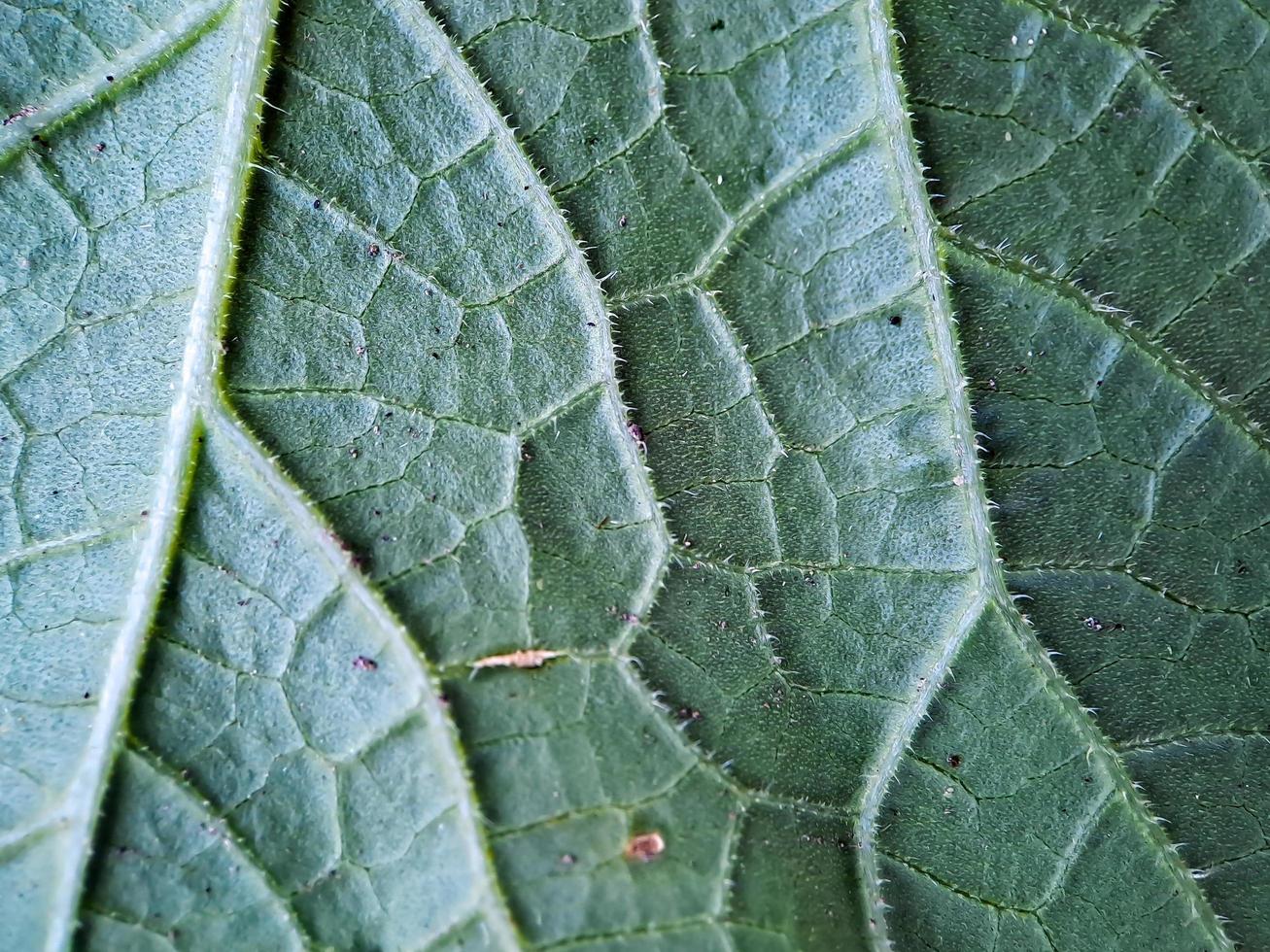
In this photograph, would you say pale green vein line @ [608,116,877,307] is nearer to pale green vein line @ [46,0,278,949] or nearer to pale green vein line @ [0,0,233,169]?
A: pale green vein line @ [46,0,278,949]

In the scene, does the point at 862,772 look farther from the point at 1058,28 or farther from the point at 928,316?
the point at 1058,28

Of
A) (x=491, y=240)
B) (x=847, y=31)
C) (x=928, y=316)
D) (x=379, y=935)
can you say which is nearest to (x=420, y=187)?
(x=491, y=240)

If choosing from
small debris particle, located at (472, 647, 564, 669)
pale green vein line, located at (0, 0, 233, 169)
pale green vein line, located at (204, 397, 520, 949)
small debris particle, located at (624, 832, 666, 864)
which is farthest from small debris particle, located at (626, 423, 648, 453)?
pale green vein line, located at (0, 0, 233, 169)

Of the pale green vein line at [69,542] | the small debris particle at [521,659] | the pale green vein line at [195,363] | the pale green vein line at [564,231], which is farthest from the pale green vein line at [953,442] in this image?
the pale green vein line at [69,542]

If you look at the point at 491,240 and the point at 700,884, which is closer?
the point at 700,884

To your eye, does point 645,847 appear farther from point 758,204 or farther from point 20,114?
point 20,114

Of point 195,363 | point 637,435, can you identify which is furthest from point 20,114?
point 637,435

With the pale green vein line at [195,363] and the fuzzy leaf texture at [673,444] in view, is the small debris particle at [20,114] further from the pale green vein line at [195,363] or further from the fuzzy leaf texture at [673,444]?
the pale green vein line at [195,363]
